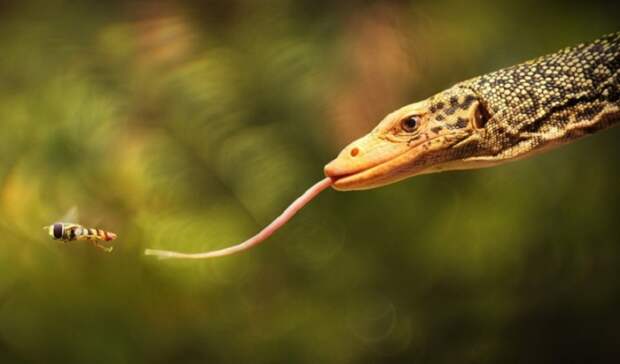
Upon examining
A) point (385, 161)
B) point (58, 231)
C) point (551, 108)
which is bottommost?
point (551, 108)

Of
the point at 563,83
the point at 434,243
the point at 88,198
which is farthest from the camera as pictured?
the point at 434,243

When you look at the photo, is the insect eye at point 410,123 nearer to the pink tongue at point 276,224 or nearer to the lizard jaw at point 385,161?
the lizard jaw at point 385,161

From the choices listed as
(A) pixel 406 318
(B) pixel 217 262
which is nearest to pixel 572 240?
(A) pixel 406 318

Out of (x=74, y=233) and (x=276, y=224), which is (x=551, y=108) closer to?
(x=276, y=224)

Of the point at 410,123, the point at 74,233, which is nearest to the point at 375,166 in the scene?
the point at 410,123

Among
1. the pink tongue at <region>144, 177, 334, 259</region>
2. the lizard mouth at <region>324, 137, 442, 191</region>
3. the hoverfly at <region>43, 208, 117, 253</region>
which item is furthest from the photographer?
the hoverfly at <region>43, 208, 117, 253</region>

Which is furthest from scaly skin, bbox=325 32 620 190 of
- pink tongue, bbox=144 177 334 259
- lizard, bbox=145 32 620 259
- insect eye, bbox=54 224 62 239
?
insect eye, bbox=54 224 62 239

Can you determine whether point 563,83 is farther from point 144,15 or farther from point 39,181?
point 39,181

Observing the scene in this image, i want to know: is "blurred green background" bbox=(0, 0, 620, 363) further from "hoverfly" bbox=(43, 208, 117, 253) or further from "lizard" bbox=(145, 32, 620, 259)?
"lizard" bbox=(145, 32, 620, 259)
